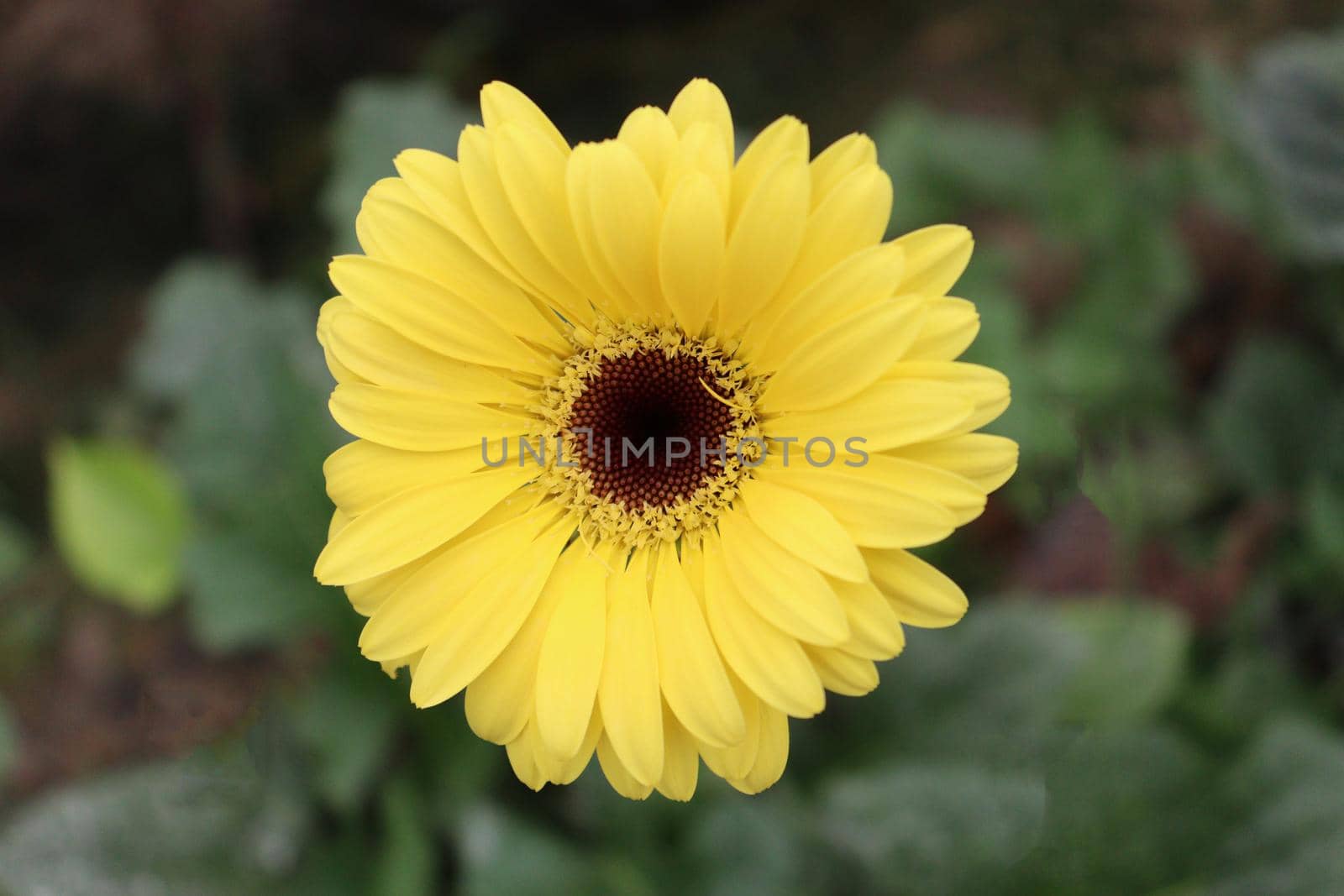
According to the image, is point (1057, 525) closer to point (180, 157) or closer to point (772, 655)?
point (772, 655)

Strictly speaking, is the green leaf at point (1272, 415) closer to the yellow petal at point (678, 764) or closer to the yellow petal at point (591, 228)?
the yellow petal at point (591, 228)

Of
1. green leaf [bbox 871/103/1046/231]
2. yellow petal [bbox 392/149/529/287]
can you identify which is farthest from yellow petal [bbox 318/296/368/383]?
green leaf [bbox 871/103/1046/231]

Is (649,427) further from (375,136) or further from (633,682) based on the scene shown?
(375,136)

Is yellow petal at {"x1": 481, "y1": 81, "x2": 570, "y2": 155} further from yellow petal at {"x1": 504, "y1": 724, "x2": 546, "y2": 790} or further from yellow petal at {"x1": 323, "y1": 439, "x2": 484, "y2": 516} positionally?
yellow petal at {"x1": 504, "y1": 724, "x2": 546, "y2": 790}

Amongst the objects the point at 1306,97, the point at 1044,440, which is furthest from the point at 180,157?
the point at 1306,97

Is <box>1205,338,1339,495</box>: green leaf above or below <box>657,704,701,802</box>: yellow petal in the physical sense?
above

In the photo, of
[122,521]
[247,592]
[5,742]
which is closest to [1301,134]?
[247,592]
